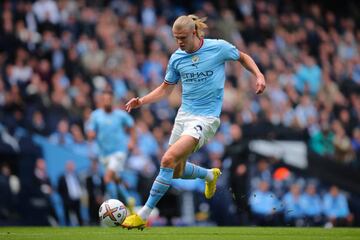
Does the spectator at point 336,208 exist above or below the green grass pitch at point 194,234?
below

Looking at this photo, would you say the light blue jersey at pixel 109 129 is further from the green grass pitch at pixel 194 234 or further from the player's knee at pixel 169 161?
the player's knee at pixel 169 161

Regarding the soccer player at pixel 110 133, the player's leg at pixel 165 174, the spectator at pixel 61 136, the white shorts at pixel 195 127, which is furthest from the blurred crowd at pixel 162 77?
the player's leg at pixel 165 174

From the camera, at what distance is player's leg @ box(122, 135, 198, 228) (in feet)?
39.7

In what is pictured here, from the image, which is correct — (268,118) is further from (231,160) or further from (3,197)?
(3,197)

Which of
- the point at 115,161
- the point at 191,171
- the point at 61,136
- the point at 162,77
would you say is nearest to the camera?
the point at 191,171

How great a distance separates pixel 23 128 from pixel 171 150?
8.29 metres

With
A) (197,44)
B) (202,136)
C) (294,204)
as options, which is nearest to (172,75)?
(197,44)

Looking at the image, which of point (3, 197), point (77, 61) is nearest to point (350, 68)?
point (77, 61)

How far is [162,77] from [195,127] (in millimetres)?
12004

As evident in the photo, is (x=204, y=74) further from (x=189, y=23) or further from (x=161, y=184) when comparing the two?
(x=161, y=184)

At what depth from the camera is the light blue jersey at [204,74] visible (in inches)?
504

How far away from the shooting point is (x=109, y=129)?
58.4 ft

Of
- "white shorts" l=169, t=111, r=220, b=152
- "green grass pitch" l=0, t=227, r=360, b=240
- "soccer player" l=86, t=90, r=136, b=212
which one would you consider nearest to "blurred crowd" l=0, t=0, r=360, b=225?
Result: "soccer player" l=86, t=90, r=136, b=212

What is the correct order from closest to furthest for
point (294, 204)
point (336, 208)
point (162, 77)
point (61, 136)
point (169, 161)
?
point (169, 161) < point (61, 136) < point (294, 204) < point (336, 208) < point (162, 77)
